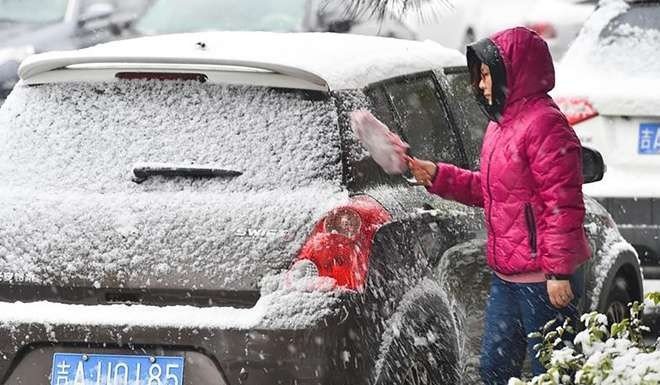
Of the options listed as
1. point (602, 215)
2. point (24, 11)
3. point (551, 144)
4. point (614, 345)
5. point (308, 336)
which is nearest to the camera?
point (614, 345)

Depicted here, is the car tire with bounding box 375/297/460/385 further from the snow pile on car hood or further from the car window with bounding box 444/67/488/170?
the snow pile on car hood

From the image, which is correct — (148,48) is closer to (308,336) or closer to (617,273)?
(308,336)

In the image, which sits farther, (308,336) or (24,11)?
(24,11)

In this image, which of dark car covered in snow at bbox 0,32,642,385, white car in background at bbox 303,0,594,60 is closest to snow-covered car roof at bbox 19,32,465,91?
dark car covered in snow at bbox 0,32,642,385

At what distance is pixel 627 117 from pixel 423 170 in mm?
2748

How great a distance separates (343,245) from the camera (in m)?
4.77

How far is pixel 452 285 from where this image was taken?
5.45 metres

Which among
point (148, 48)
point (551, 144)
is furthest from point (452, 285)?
point (148, 48)

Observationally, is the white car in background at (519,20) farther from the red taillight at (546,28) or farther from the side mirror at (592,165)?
the side mirror at (592,165)

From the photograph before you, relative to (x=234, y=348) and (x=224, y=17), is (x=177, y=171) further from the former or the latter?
(x=224, y=17)

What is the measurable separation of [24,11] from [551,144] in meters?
11.6

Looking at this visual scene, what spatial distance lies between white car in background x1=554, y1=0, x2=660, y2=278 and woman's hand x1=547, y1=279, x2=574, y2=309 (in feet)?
8.20

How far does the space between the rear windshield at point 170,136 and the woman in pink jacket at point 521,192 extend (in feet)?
1.96

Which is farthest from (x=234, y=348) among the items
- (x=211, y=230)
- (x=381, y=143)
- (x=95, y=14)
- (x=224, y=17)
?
(x=95, y=14)
